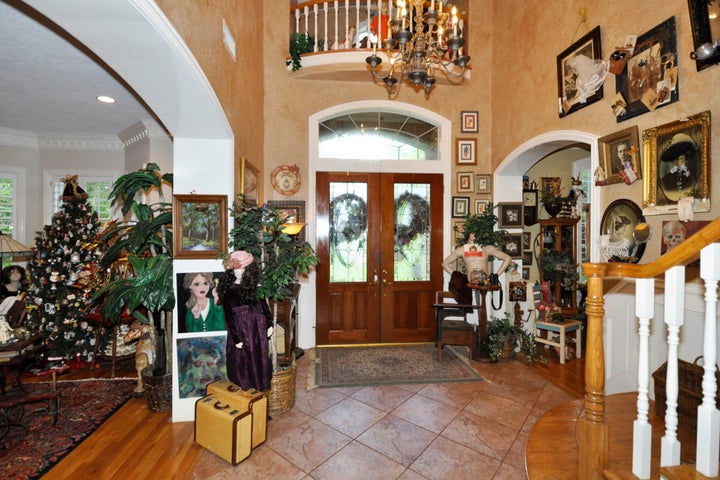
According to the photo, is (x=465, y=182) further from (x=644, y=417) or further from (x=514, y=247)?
(x=644, y=417)

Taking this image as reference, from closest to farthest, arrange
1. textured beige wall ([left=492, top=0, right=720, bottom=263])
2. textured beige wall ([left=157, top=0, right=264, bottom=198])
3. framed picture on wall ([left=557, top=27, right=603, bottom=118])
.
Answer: textured beige wall ([left=157, top=0, right=264, bottom=198]) < textured beige wall ([left=492, top=0, right=720, bottom=263]) < framed picture on wall ([left=557, top=27, right=603, bottom=118])

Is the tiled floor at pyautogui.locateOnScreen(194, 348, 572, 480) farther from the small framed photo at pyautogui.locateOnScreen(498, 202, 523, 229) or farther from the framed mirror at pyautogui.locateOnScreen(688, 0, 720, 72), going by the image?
the framed mirror at pyautogui.locateOnScreen(688, 0, 720, 72)

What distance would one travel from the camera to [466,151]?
5137 millimetres

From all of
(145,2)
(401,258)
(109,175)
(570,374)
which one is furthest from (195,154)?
(570,374)

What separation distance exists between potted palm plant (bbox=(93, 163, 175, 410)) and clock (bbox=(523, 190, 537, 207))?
5.72 meters

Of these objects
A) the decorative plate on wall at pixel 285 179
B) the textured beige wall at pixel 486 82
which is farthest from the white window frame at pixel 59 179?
the textured beige wall at pixel 486 82

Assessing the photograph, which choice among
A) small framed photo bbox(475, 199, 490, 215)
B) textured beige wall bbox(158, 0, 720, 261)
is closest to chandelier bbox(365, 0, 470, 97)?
textured beige wall bbox(158, 0, 720, 261)

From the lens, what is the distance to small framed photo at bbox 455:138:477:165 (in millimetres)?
5125

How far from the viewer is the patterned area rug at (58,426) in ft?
8.13

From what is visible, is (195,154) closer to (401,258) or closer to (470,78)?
(401,258)

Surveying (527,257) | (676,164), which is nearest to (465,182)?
(527,257)

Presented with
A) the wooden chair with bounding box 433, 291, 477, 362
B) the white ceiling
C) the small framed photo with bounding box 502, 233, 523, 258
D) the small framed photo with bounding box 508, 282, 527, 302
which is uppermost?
the white ceiling

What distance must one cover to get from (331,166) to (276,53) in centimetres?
182

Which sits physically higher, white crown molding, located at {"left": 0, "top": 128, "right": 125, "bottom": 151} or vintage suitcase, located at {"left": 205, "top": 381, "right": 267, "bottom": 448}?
white crown molding, located at {"left": 0, "top": 128, "right": 125, "bottom": 151}
